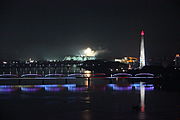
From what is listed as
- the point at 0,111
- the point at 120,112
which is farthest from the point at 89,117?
Answer: the point at 0,111

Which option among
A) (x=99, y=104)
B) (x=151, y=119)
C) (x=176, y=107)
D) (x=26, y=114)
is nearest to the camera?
(x=151, y=119)

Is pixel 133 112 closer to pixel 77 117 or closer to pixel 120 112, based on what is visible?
pixel 120 112

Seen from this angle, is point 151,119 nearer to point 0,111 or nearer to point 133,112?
point 133,112

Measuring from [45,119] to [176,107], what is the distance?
4.59 meters

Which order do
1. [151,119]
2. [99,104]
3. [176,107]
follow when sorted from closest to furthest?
1. [151,119]
2. [176,107]
3. [99,104]

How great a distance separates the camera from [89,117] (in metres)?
6.90

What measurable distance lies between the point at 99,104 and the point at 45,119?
2854 millimetres

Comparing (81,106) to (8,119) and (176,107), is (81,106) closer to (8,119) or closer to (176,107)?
(8,119)

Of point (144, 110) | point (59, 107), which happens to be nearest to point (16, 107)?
point (59, 107)

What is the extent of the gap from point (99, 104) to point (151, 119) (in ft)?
9.18

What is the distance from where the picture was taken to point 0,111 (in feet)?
25.6

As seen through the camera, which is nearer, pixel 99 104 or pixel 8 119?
pixel 8 119

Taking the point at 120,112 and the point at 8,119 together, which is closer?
the point at 8,119

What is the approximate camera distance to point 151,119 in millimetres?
6641
